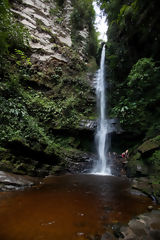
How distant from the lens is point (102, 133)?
9.40 m

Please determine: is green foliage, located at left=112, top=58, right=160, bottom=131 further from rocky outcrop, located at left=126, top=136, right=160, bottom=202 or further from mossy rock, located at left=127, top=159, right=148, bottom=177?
mossy rock, located at left=127, top=159, right=148, bottom=177

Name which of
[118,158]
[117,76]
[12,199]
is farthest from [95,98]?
[12,199]

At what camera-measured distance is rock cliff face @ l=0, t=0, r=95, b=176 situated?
5.89 m

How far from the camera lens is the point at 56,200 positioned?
10.4 ft

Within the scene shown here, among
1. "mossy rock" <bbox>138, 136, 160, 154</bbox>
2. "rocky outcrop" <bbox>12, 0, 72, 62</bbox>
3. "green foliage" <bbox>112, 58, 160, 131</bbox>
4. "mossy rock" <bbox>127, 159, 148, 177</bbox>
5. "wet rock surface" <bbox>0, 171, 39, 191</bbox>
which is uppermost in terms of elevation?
"rocky outcrop" <bbox>12, 0, 72, 62</bbox>

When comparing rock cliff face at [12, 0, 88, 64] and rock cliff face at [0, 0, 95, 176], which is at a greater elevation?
rock cliff face at [12, 0, 88, 64]

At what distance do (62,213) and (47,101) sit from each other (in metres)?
7.91

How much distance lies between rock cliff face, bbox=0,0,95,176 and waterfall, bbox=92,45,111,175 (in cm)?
60

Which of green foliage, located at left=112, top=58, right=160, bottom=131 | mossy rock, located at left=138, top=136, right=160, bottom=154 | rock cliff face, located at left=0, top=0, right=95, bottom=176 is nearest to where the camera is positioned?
mossy rock, located at left=138, top=136, right=160, bottom=154

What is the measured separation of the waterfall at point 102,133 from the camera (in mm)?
8002

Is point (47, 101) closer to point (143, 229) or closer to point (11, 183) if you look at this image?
point (11, 183)

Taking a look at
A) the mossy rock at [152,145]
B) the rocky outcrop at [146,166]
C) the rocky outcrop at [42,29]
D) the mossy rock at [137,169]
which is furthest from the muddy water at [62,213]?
the rocky outcrop at [42,29]

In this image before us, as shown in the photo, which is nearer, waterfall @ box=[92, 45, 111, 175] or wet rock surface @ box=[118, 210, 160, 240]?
wet rock surface @ box=[118, 210, 160, 240]

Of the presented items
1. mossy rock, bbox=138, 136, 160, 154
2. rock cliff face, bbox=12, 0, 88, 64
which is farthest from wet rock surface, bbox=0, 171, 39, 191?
rock cliff face, bbox=12, 0, 88, 64
